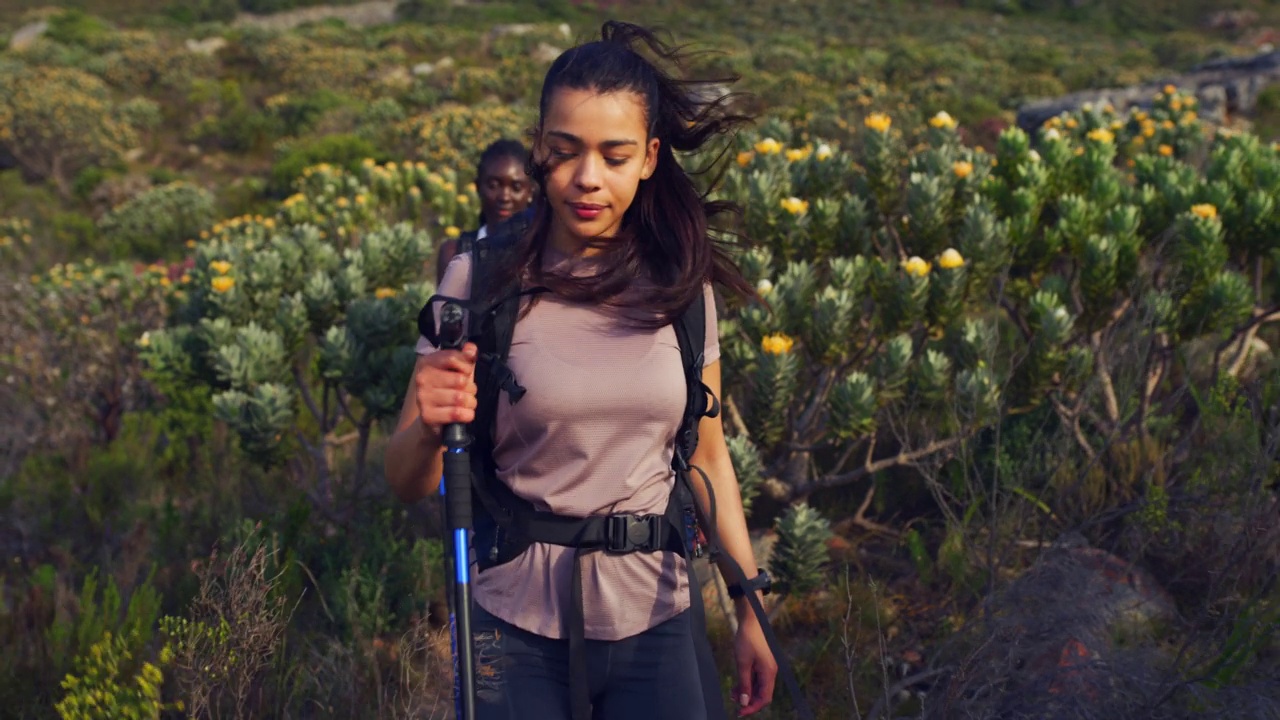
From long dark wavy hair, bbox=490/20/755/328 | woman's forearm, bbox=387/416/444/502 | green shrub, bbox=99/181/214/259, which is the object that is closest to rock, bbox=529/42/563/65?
green shrub, bbox=99/181/214/259

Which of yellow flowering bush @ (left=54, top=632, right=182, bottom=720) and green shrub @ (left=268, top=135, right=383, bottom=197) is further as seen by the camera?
green shrub @ (left=268, top=135, right=383, bottom=197)

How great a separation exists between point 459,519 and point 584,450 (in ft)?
0.85

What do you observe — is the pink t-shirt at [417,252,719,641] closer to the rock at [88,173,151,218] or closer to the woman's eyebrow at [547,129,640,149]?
the woman's eyebrow at [547,129,640,149]

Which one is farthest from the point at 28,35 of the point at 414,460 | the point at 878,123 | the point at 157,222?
the point at 414,460

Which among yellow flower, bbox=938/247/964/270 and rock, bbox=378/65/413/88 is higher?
yellow flower, bbox=938/247/964/270

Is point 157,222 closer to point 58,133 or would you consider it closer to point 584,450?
point 58,133

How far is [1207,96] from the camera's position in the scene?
48.1ft

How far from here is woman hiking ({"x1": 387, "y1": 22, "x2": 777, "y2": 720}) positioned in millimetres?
1793

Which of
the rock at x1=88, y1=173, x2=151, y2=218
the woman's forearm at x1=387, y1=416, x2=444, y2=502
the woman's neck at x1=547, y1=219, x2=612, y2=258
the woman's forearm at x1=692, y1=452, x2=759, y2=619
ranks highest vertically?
the woman's neck at x1=547, y1=219, x2=612, y2=258

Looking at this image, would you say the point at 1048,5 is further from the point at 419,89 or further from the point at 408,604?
the point at 408,604

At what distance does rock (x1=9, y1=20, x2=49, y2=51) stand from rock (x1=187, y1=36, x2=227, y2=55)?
11.8 ft

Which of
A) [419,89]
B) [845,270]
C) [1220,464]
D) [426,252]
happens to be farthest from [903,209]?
[419,89]

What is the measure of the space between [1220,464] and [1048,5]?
4594 cm

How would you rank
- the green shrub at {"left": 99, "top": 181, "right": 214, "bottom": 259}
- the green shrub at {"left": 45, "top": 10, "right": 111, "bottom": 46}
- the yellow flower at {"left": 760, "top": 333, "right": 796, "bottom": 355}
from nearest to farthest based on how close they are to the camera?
the yellow flower at {"left": 760, "top": 333, "right": 796, "bottom": 355}
the green shrub at {"left": 99, "top": 181, "right": 214, "bottom": 259}
the green shrub at {"left": 45, "top": 10, "right": 111, "bottom": 46}
